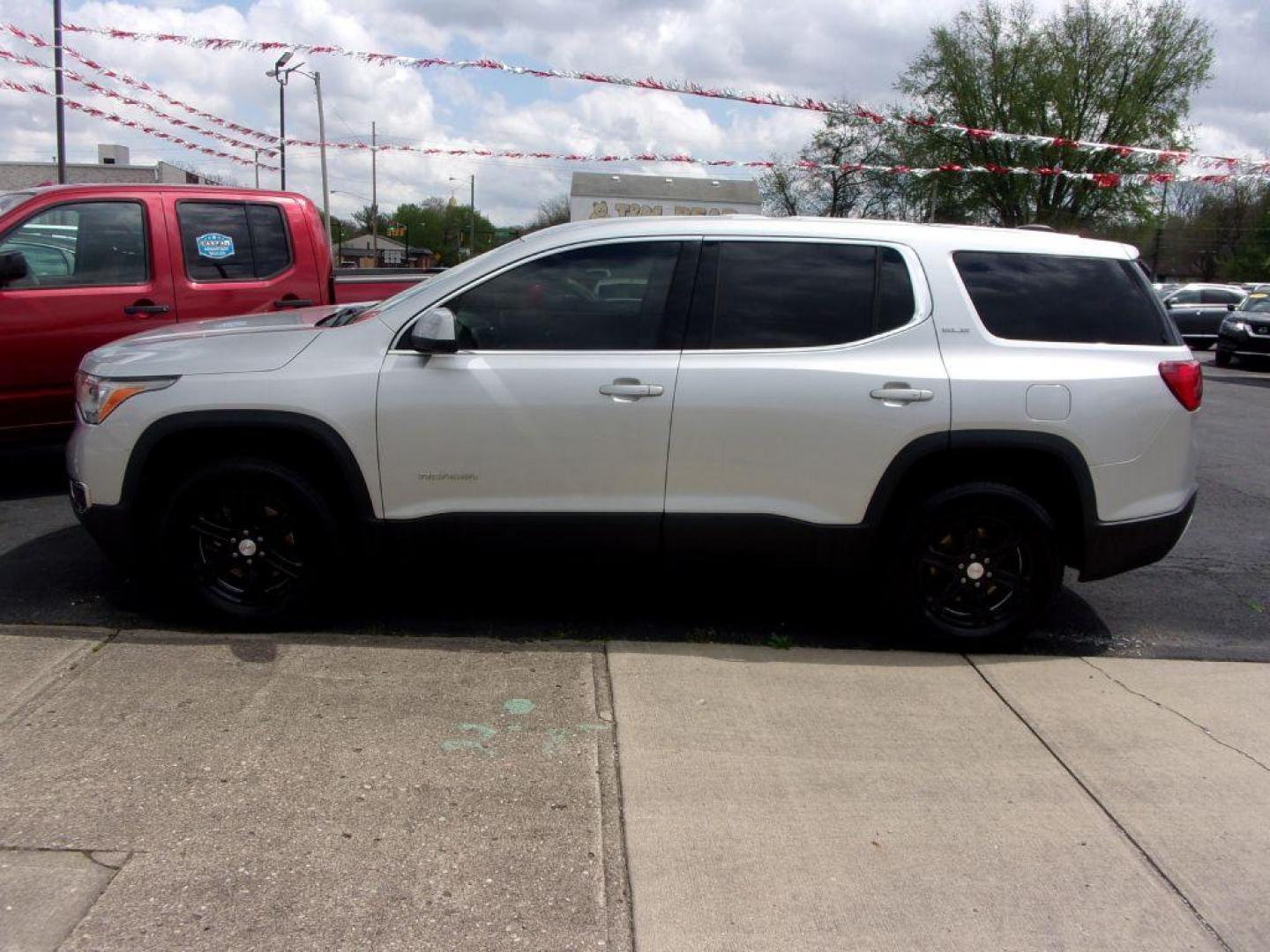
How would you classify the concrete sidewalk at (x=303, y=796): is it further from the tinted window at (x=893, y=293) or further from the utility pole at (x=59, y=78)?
the utility pole at (x=59, y=78)

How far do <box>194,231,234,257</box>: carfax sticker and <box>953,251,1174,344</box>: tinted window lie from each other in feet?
16.2

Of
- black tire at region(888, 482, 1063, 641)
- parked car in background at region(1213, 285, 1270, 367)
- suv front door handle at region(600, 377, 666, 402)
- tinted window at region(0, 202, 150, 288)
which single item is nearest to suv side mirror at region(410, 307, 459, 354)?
suv front door handle at region(600, 377, 666, 402)

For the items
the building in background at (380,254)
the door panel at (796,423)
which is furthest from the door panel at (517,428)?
the building in background at (380,254)

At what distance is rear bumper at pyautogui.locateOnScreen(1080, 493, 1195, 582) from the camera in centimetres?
471

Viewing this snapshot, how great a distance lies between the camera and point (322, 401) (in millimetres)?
4520

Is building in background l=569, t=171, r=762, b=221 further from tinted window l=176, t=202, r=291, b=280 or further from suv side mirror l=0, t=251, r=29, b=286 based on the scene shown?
suv side mirror l=0, t=251, r=29, b=286

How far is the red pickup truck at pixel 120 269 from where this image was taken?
6.69 metres

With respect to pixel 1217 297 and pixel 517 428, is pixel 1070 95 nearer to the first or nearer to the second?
pixel 1217 297

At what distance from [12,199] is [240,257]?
4.57ft

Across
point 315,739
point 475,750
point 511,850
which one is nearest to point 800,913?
point 511,850

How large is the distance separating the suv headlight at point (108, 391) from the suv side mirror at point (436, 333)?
104 cm

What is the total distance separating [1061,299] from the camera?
474 cm

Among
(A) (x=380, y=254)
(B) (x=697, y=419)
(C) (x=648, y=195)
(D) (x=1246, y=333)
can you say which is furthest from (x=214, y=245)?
(A) (x=380, y=254)

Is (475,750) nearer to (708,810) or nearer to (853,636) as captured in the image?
(708,810)
